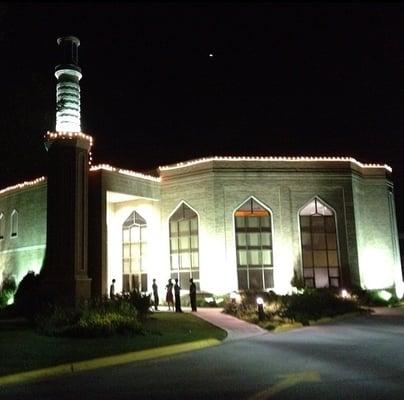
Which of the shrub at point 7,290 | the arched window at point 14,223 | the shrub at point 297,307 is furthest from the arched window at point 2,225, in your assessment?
the shrub at point 297,307

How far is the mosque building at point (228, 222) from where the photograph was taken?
2744cm

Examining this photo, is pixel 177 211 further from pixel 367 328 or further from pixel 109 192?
pixel 367 328

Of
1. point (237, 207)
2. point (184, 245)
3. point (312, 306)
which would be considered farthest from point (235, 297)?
point (312, 306)

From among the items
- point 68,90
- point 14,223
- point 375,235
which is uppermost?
point 68,90

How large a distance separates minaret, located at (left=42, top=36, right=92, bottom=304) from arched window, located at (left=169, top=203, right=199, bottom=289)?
5.82 metres

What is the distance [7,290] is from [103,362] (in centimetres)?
1991

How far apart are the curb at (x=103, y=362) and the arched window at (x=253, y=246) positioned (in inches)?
528

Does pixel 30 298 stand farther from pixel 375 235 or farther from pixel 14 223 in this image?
pixel 375 235

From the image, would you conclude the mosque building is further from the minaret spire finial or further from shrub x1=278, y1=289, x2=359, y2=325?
shrub x1=278, y1=289, x2=359, y2=325

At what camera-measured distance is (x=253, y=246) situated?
28.1 m

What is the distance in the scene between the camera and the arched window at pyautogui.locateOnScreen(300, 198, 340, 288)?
28500mm

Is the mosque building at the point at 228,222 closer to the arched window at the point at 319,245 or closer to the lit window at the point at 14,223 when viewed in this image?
the arched window at the point at 319,245

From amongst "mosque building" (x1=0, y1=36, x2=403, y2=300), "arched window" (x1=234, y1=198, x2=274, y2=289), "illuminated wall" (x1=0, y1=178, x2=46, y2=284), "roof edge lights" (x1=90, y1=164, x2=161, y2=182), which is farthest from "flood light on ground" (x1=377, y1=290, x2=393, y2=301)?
"illuminated wall" (x1=0, y1=178, x2=46, y2=284)

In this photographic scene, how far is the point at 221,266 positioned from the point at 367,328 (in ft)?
35.0
